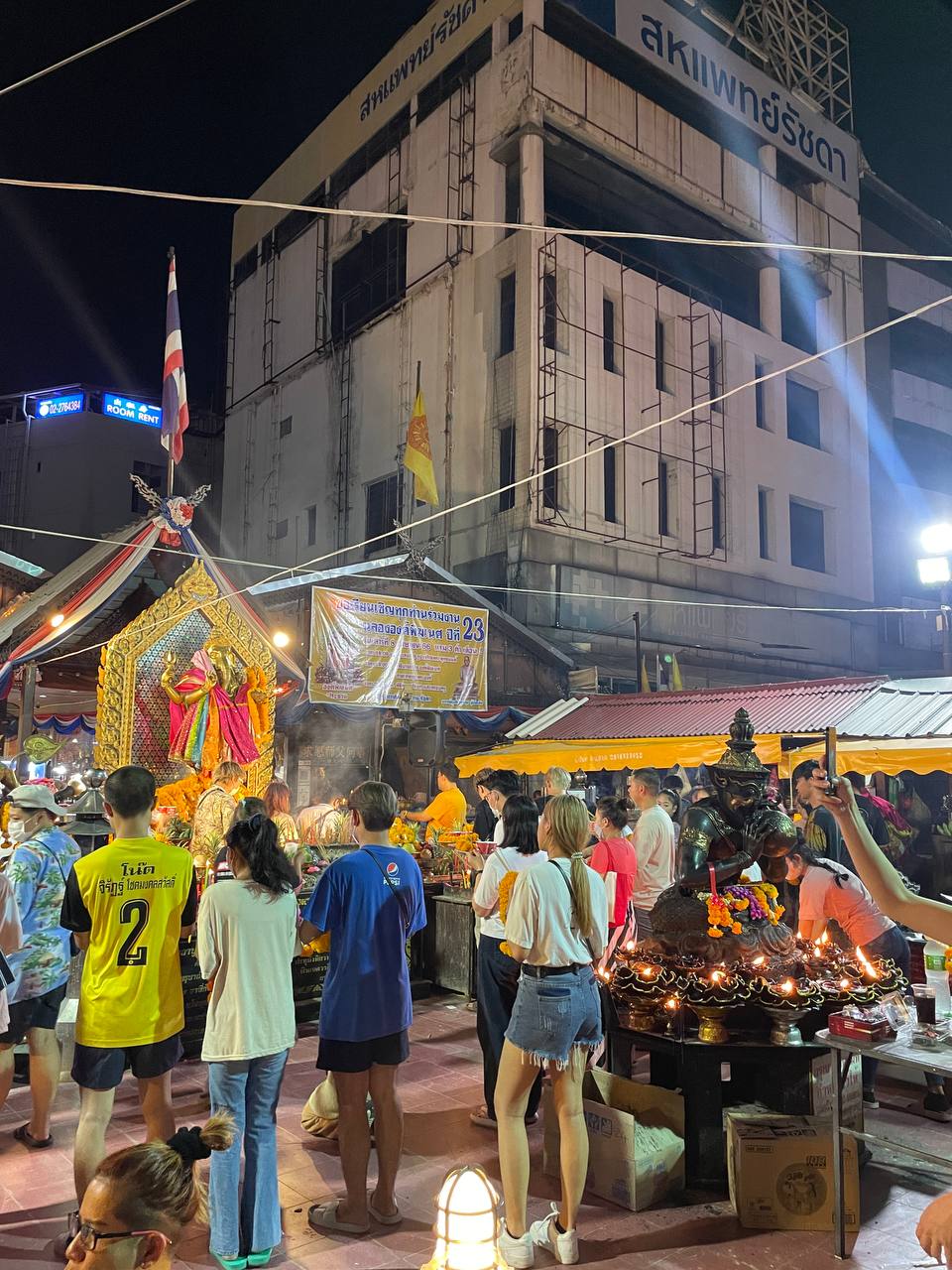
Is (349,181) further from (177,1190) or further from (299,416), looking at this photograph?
(177,1190)

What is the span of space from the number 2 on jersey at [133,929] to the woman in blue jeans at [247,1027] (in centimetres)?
36

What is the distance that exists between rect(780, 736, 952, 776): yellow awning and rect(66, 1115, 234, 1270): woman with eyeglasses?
9552 millimetres

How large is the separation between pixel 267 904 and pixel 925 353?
1441 inches

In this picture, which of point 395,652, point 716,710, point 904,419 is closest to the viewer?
point 716,710

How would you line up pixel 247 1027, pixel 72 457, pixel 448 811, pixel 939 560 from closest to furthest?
pixel 247 1027 → pixel 448 811 → pixel 939 560 → pixel 72 457

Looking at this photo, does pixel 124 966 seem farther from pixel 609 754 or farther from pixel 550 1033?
pixel 609 754

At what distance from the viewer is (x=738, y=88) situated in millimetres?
28000

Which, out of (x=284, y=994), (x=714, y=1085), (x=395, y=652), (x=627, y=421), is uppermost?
(x=627, y=421)

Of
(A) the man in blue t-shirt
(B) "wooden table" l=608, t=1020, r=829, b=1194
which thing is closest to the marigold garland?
(B) "wooden table" l=608, t=1020, r=829, b=1194

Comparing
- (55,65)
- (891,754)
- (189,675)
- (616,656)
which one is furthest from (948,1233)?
(616,656)

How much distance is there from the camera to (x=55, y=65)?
4859 mm

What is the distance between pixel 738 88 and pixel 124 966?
103ft

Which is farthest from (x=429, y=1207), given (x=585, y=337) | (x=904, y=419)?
(x=904, y=419)

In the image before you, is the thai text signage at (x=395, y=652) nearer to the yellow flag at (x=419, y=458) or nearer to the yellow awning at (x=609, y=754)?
the yellow awning at (x=609, y=754)
